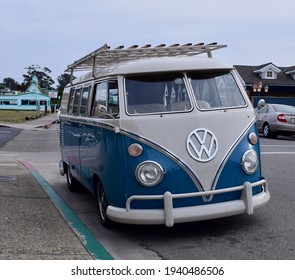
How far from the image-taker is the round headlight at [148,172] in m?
5.30

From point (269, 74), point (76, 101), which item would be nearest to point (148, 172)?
point (76, 101)

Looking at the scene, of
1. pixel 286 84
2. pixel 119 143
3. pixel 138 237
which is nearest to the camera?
pixel 119 143

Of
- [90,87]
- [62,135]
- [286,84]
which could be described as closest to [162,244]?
[90,87]

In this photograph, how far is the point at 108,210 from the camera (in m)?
5.65

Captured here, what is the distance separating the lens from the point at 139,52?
651 cm

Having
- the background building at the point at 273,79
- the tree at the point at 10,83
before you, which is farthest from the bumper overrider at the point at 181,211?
the tree at the point at 10,83

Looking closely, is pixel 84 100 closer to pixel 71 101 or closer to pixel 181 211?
pixel 71 101

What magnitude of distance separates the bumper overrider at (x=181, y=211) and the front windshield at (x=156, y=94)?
1.09 meters

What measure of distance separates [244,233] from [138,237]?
1320 mm

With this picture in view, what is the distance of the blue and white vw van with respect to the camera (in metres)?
5.34

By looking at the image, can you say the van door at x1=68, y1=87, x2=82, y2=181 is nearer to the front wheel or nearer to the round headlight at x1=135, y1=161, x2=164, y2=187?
the round headlight at x1=135, y1=161, x2=164, y2=187

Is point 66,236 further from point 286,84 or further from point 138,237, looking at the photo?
point 286,84

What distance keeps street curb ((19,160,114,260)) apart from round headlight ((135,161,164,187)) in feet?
2.97

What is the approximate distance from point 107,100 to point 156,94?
66cm
